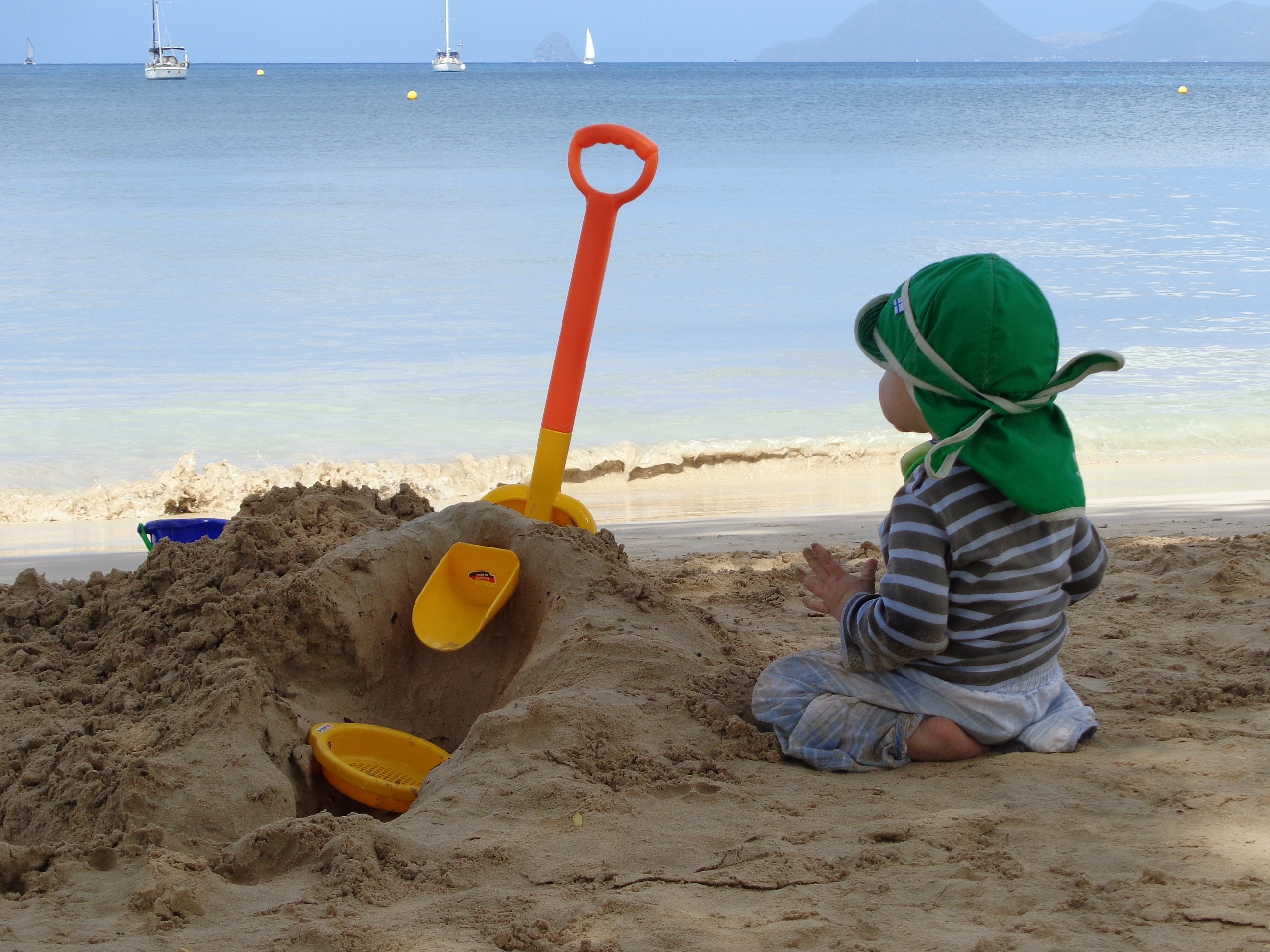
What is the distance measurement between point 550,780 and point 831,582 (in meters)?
0.64

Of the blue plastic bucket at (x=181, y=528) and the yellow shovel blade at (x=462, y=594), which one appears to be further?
the blue plastic bucket at (x=181, y=528)

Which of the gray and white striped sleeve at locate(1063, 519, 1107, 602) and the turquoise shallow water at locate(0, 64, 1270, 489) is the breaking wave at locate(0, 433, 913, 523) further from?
the gray and white striped sleeve at locate(1063, 519, 1107, 602)

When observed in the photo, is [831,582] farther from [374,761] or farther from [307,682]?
[307,682]

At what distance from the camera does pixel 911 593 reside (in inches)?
75.2

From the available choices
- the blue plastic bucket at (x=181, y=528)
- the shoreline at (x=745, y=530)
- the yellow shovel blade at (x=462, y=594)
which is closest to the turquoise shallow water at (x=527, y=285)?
the shoreline at (x=745, y=530)

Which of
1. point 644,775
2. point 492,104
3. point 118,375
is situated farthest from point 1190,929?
point 492,104

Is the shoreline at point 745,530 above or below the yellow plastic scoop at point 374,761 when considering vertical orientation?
above

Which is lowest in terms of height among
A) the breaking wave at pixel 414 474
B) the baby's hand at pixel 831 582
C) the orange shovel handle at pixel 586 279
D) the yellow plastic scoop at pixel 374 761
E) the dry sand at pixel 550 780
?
the yellow plastic scoop at pixel 374 761

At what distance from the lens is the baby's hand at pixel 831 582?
2.07 m

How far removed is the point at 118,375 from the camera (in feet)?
25.5

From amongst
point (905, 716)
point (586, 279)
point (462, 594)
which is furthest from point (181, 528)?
point (905, 716)

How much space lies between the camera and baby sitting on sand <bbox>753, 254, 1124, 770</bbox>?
1863mm

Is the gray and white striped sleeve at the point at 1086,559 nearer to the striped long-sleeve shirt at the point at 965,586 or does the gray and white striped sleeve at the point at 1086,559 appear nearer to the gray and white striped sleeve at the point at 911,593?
the striped long-sleeve shirt at the point at 965,586

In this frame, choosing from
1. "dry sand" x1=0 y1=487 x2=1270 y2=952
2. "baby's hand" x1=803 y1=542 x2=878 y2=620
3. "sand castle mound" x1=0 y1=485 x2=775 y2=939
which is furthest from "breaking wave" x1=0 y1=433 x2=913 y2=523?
"baby's hand" x1=803 y1=542 x2=878 y2=620
